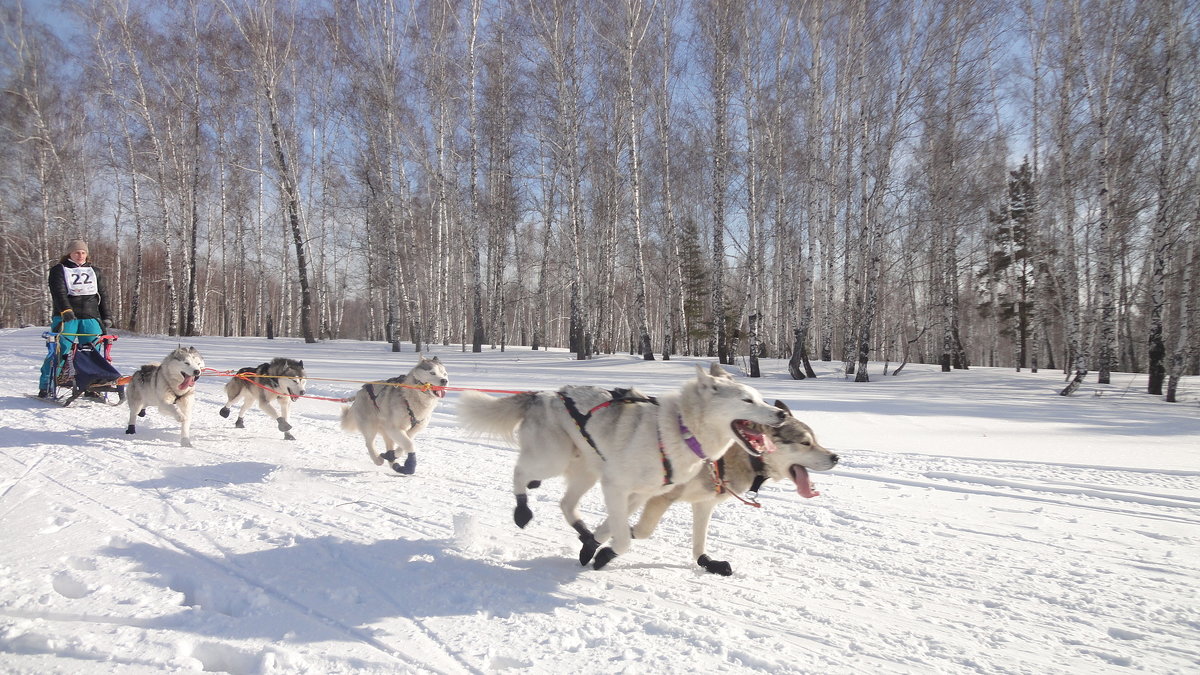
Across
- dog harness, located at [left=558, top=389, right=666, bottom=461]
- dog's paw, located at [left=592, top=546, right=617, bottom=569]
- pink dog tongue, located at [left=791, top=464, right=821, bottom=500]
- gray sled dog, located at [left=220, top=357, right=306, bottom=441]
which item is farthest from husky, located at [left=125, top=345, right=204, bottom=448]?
pink dog tongue, located at [left=791, top=464, right=821, bottom=500]

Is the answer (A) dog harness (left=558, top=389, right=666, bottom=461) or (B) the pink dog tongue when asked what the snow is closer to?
(B) the pink dog tongue

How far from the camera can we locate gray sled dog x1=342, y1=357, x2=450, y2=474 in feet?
19.7

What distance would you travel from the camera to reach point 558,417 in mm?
4086

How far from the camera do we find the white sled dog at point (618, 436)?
3.43m

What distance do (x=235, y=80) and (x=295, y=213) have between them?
715cm

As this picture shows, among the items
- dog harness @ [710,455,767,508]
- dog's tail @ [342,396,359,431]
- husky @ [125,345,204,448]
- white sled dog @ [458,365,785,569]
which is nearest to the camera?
white sled dog @ [458,365,785,569]

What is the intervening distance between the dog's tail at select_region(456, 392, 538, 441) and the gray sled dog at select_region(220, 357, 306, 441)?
4.25 meters

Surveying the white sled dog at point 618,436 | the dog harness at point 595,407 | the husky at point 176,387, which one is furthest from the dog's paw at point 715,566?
the husky at point 176,387

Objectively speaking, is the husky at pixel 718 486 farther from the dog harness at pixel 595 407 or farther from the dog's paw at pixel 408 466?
the dog's paw at pixel 408 466

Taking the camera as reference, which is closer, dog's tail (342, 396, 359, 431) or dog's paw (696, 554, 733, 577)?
dog's paw (696, 554, 733, 577)

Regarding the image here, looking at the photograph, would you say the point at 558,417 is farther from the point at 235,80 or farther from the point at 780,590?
the point at 235,80

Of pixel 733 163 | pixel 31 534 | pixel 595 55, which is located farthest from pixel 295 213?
pixel 31 534

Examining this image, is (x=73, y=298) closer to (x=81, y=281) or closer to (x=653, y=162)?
(x=81, y=281)


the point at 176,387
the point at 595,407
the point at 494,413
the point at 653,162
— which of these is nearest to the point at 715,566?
the point at 595,407
